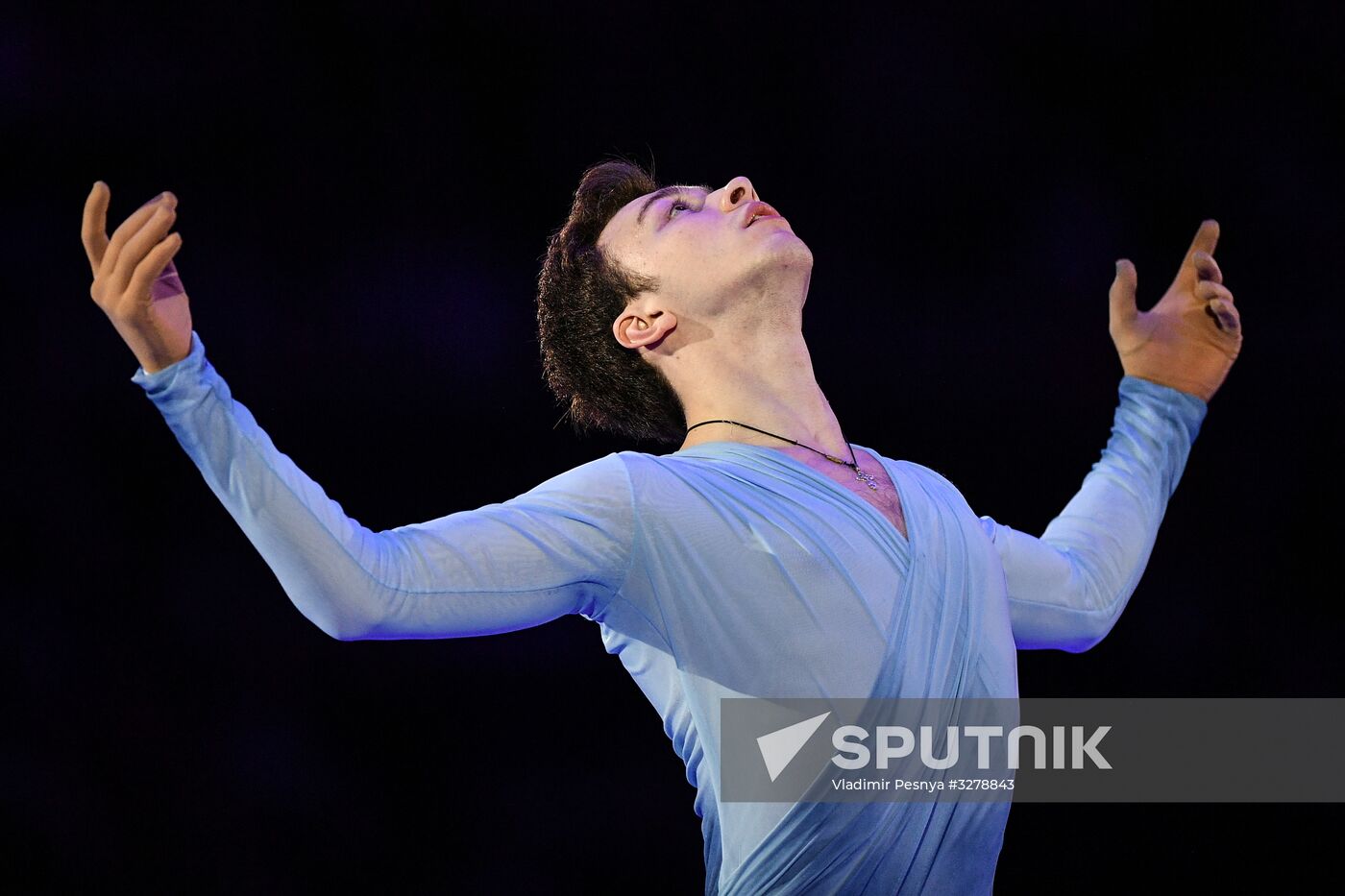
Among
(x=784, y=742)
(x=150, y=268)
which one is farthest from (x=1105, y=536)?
(x=150, y=268)

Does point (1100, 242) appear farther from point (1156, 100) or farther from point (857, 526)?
point (857, 526)

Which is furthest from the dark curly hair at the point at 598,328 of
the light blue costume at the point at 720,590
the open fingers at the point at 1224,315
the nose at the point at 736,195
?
the open fingers at the point at 1224,315

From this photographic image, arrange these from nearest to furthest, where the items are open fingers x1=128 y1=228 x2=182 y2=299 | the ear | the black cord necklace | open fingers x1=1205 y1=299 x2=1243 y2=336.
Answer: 1. open fingers x1=128 y1=228 x2=182 y2=299
2. the black cord necklace
3. the ear
4. open fingers x1=1205 y1=299 x2=1243 y2=336

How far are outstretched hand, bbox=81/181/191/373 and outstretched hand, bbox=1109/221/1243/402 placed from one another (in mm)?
1511

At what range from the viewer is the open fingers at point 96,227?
1415 millimetres

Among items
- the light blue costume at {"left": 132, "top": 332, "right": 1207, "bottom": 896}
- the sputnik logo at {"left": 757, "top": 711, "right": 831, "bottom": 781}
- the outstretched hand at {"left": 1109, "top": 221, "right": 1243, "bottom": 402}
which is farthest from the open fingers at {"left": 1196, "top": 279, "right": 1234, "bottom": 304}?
the sputnik logo at {"left": 757, "top": 711, "right": 831, "bottom": 781}

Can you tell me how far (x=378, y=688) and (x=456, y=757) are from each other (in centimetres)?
19

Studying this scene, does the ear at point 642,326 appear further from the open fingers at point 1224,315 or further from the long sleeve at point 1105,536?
the open fingers at point 1224,315

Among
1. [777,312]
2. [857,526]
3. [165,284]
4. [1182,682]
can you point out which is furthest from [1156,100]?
[165,284]

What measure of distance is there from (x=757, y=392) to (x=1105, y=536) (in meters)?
0.59

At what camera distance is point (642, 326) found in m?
2.04

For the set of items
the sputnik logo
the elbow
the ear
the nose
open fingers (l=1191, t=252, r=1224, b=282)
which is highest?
the nose

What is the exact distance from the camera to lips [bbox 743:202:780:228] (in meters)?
2.01

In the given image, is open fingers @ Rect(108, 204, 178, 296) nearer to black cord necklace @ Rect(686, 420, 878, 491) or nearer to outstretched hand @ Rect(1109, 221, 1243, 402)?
black cord necklace @ Rect(686, 420, 878, 491)
